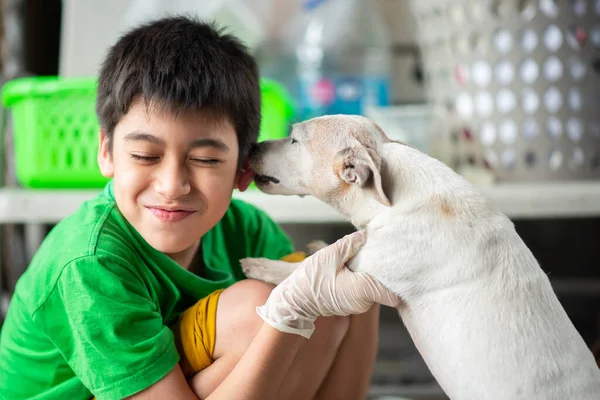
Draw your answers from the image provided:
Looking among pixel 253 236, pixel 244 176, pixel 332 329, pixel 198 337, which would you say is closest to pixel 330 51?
pixel 253 236

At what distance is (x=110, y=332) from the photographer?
990 mm

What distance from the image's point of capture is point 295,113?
2209 millimetres

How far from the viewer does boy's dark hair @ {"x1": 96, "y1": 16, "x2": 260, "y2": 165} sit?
104cm

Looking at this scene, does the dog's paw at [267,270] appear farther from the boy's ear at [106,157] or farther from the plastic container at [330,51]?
the plastic container at [330,51]

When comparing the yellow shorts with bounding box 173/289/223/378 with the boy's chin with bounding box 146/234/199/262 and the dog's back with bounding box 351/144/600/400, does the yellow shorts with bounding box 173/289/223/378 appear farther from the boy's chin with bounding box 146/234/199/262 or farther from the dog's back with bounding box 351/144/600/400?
the dog's back with bounding box 351/144/600/400

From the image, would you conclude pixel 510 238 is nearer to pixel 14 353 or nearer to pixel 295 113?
pixel 14 353

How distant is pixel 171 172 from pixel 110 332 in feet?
0.87

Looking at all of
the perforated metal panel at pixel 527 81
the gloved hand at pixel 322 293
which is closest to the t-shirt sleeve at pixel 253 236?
the gloved hand at pixel 322 293

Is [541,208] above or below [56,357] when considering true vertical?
above

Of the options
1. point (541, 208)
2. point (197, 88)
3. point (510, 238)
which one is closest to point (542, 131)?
point (541, 208)

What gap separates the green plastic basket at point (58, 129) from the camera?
1.73m

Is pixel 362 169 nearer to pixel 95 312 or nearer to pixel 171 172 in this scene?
pixel 171 172

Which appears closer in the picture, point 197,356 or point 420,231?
point 420,231

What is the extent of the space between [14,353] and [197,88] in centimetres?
58
